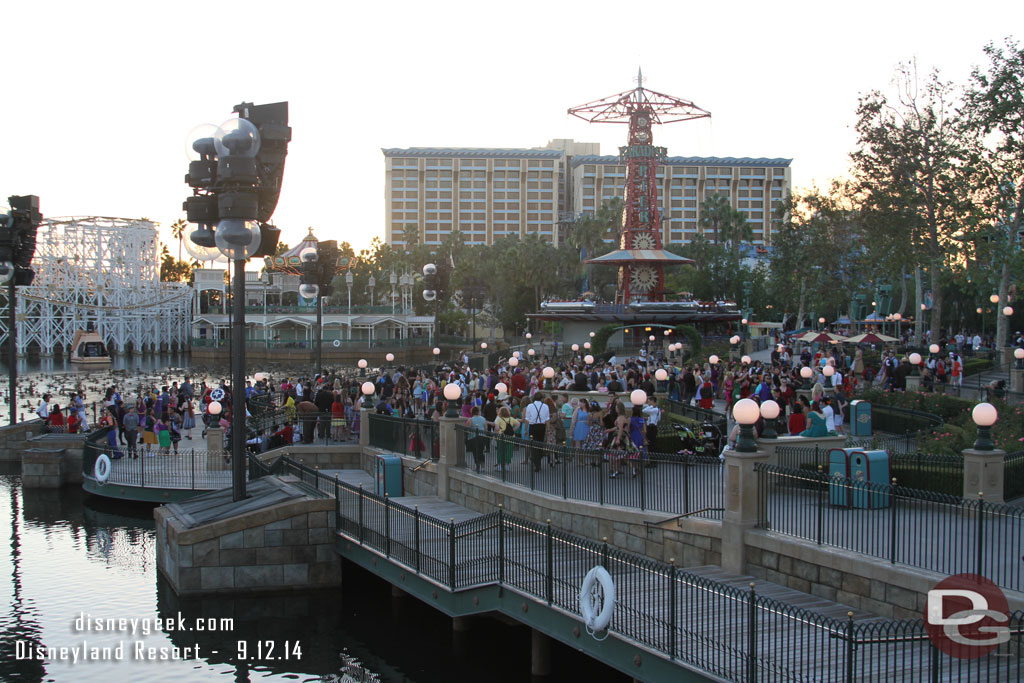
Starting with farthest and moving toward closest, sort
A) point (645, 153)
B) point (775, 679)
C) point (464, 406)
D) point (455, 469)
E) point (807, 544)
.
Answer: point (645, 153) < point (464, 406) < point (455, 469) < point (807, 544) < point (775, 679)

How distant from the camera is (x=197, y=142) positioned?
15219mm

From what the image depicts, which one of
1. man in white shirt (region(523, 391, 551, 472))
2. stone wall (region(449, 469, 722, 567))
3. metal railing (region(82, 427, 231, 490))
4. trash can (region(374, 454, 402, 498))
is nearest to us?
stone wall (region(449, 469, 722, 567))

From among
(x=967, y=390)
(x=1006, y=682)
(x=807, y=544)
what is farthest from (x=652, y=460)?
(x=967, y=390)

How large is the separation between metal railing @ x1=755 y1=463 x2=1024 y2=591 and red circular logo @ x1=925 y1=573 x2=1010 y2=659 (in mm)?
570

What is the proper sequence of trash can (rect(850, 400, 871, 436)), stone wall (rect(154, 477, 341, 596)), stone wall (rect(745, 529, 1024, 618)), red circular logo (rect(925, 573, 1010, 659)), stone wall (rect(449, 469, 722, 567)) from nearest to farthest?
red circular logo (rect(925, 573, 1010, 659)), stone wall (rect(745, 529, 1024, 618)), stone wall (rect(449, 469, 722, 567)), stone wall (rect(154, 477, 341, 596)), trash can (rect(850, 400, 871, 436))

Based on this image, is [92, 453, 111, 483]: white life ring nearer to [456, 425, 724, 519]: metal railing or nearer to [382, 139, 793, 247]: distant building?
[456, 425, 724, 519]: metal railing

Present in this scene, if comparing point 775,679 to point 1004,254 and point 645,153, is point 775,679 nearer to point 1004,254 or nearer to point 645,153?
point 1004,254

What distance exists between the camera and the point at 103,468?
75.5 ft

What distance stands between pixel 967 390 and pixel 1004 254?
6909 millimetres

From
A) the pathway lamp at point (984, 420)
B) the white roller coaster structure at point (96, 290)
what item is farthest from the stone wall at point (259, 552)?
the white roller coaster structure at point (96, 290)

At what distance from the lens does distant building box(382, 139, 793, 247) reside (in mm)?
164125

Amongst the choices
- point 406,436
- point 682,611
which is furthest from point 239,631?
point 682,611

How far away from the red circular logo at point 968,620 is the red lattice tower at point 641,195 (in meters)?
65.1

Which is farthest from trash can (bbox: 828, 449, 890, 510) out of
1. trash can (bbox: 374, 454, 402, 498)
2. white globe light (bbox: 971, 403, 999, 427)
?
trash can (bbox: 374, 454, 402, 498)
